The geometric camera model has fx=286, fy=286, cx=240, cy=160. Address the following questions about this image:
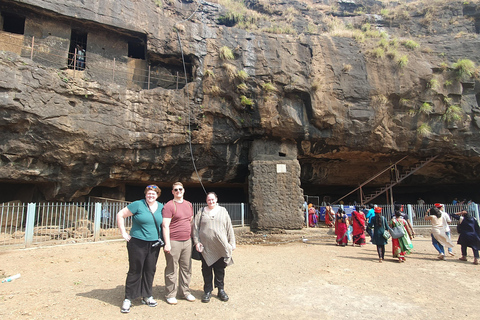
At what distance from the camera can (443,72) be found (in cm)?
1243

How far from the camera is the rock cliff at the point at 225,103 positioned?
9656 millimetres

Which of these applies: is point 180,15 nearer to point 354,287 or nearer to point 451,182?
point 354,287

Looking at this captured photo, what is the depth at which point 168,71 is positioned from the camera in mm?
12352

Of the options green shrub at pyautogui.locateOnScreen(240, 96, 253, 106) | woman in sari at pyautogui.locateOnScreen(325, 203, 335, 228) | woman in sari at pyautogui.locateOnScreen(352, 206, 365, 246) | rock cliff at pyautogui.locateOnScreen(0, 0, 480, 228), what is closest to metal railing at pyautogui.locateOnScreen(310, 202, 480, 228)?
woman in sari at pyautogui.locateOnScreen(325, 203, 335, 228)

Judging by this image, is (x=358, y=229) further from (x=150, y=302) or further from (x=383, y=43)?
(x=383, y=43)

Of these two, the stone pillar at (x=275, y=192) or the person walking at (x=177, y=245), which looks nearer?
the person walking at (x=177, y=245)

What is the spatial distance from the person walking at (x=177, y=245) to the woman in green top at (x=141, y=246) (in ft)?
0.51

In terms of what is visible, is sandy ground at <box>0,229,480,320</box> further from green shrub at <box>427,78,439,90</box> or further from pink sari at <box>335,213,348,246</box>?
green shrub at <box>427,78,439,90</box>

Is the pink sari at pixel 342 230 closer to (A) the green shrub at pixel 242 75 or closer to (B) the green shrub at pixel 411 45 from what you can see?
(A) the green shrub at pixel 242 75

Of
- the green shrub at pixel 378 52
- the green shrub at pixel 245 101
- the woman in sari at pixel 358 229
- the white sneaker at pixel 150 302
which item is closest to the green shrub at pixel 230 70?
the green shrub at pixel 245 101

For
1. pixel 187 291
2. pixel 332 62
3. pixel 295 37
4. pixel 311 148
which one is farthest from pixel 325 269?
pixel 295 37

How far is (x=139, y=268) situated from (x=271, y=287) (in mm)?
2261

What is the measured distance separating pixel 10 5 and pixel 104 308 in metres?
11.5

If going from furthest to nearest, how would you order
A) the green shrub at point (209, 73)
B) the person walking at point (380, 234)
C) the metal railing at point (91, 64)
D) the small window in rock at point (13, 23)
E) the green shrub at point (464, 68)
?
1. the green shrub at point (464, 68)
2. the green shrub at point (209, 73)
3. the small window in rock at point (13, 23)
4. the metal railing at point (91, 64)
5. the person walking at point (380, 234)
